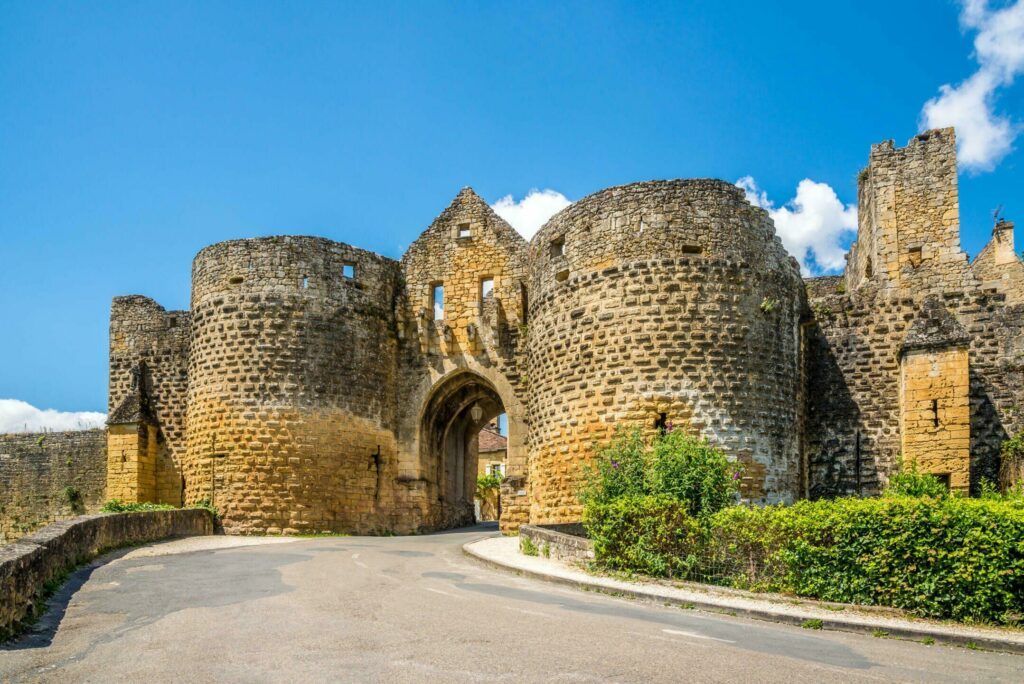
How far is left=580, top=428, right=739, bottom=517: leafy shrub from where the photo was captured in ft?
49.1

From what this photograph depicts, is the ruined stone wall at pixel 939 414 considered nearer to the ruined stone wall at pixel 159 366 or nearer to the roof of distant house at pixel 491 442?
the ruined stone wall at pixel 159 366

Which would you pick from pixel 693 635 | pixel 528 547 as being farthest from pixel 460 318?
pixel 693 635

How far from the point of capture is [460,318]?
25453 mm

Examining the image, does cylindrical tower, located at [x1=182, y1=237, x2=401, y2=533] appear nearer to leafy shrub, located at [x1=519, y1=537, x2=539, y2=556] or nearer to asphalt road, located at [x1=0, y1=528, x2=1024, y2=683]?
leafy shrub, located at [x1=519, y1=537, x2=539, y2=556]

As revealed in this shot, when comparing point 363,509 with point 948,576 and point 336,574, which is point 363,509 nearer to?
point 336,574

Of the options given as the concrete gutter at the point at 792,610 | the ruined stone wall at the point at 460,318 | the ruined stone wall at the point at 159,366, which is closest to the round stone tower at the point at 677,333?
the ruined stone wall at the point at 460,318

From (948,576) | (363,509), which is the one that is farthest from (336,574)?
(363,509)

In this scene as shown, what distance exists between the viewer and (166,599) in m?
11.4

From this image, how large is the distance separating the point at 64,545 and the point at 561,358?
10.4m

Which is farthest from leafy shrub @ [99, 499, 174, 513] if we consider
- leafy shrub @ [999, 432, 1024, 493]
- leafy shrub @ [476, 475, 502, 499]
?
leafy shrub @ [476, 475, 502, 499]

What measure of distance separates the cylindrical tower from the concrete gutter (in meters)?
10.2

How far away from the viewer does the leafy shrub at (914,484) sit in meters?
16.7

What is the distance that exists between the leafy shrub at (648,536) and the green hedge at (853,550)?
15 millimetres

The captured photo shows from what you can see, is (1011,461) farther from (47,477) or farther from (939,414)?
(47,477)
